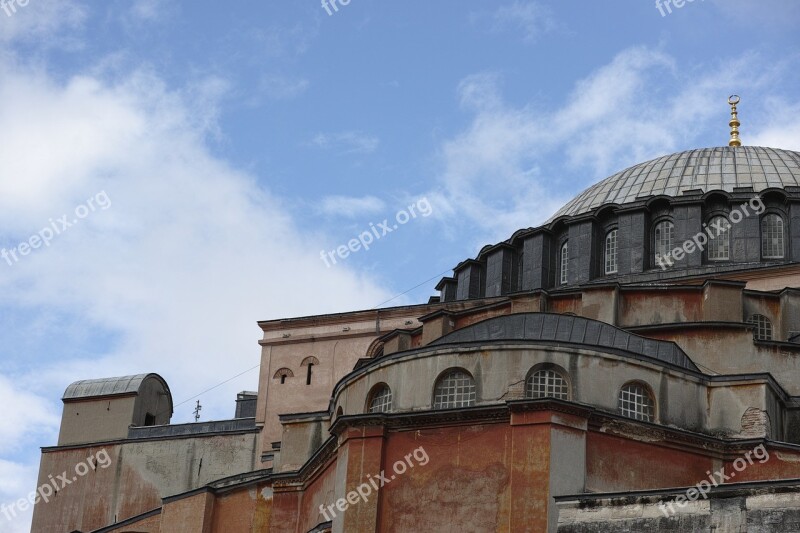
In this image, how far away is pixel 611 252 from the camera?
45156 mm

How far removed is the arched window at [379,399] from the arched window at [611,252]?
12.8 metres

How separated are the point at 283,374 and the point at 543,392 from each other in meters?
15.6

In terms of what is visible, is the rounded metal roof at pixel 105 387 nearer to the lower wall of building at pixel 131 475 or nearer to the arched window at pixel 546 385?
the lower wall of building at pixel 131 475

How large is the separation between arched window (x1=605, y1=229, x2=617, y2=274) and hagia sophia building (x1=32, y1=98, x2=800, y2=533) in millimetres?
66

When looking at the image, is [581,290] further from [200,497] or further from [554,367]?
[200,497]

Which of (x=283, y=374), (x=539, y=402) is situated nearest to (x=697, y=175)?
(x=283, y=374)

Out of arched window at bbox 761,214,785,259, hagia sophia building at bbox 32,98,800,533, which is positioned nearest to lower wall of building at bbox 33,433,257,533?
hagia sophia building at bbox 32,98,800,533

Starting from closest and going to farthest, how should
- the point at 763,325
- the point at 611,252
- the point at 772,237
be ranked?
the point at 763,325
the point at 772,237
the point at 611,252

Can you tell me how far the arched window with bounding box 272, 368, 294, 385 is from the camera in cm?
4612

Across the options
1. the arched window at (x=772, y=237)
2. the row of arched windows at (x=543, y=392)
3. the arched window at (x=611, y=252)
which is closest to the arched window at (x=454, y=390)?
the row of arched windows at (x=543, y=392)

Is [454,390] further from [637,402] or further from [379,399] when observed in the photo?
[637,402]

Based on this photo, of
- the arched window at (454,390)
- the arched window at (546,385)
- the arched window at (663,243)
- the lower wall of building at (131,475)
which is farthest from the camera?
the lower wall of building at (131,475)

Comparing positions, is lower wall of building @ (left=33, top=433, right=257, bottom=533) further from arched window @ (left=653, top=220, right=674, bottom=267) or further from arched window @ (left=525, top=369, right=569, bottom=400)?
arched window @ (left=525, top=369, right=569, bottom=400)

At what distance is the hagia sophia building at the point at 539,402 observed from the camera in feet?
101
